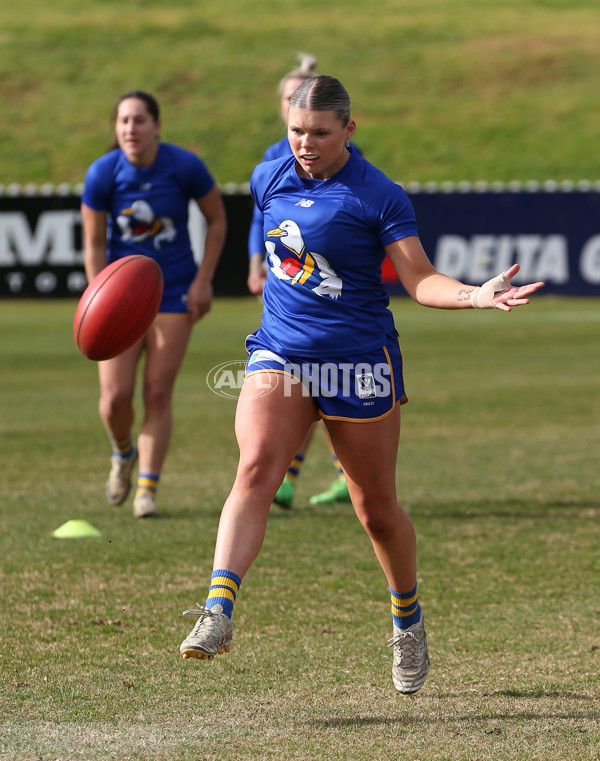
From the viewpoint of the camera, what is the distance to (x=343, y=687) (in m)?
4.41

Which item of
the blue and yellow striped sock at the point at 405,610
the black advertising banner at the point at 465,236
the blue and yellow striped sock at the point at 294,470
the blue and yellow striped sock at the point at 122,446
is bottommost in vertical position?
the black advertising banner at the point at 465,236

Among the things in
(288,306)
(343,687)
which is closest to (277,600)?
(343,687)

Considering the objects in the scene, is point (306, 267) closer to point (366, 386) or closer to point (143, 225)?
point (366, 386)

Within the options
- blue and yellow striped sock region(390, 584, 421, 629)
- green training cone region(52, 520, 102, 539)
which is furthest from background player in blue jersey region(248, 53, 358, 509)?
blue and yellow striped sock region(390, 584, 421, 629)

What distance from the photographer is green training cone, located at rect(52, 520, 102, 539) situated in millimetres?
6973

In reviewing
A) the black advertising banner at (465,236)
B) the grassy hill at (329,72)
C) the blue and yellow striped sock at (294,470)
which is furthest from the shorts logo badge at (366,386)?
the grassy hill at (329,72)

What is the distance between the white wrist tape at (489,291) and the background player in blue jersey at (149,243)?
3700 millimetres

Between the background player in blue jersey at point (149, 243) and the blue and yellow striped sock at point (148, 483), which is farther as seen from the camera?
the blue and yellow striped sock at point (148, 483)

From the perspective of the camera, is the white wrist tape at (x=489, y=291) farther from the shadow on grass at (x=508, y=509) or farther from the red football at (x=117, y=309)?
the shadow on grass at (x=508, y=509)

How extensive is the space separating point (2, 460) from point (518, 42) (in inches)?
1550

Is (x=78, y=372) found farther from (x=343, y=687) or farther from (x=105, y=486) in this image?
(x=343, y=687)

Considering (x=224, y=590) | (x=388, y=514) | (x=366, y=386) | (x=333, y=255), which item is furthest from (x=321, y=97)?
(x=224, y=590)

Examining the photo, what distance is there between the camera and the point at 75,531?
23.0 feet

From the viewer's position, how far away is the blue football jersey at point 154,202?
24.2ft
